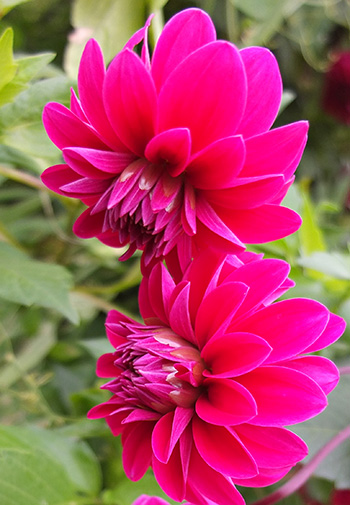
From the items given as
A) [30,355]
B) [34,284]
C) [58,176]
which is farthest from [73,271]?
[58,176]

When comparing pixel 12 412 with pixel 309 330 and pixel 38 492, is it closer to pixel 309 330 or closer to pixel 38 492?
pixel 38 492

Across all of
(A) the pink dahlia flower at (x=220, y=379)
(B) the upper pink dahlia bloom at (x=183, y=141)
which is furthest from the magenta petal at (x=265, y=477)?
(B) the upper pink dahlia bloom at (x=183, y=141)

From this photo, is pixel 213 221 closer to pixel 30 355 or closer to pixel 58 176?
pixel 58 176

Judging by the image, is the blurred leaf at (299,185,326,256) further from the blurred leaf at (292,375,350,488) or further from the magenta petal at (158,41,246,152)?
the magenta petal at (158,41,246,152)

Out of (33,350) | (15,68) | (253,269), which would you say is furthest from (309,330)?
(33,350)

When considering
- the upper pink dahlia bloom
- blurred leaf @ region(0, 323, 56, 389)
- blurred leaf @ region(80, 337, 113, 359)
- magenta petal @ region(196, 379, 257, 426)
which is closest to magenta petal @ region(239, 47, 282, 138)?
the upper pink dahlia bloom
